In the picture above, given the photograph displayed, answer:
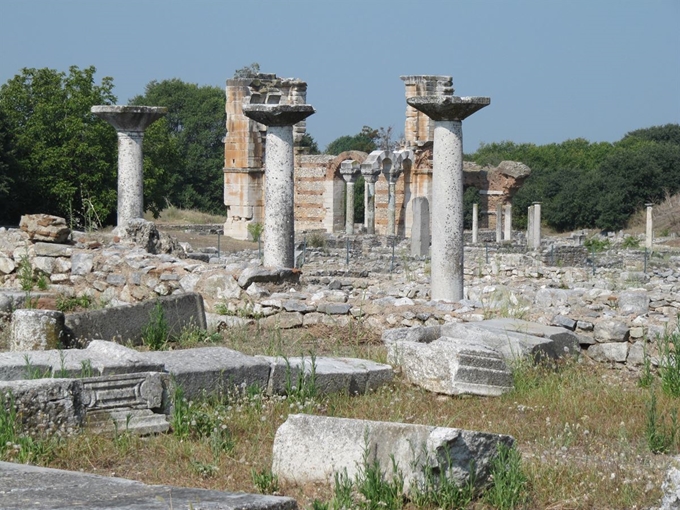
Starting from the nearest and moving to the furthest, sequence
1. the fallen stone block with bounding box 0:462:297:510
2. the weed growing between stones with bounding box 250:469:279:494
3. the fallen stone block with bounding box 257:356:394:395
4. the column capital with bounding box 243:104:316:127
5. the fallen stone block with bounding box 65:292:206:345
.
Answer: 1. the fallen stone block with bounding box 0:462:297:510
2. the weed growing between stones with bounding box 250:469:279:494
3. the fallen stone block with bounding box 257:356:394:395
4. the fallen stone block with bounding box 65:292:206:345
5. the column capital with bounding box 243:104:316:127

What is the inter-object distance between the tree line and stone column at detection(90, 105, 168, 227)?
2.23 ft

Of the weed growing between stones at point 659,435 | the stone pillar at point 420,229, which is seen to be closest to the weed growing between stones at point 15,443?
the weed growing between stones at point 659,435

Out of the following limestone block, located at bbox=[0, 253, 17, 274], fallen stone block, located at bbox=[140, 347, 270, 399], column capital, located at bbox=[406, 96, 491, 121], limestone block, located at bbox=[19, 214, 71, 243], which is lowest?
fallen stone block, located at bbox=[140, 347, 270, 399]

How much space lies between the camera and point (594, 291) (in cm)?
1366

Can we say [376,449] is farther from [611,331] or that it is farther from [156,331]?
[611,331]

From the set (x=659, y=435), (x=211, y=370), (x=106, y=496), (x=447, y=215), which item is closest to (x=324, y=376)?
(x=211, y=370)

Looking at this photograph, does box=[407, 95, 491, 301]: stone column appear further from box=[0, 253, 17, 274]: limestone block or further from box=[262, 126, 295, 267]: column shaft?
box=[0, 253, 17, 274]: limestone block

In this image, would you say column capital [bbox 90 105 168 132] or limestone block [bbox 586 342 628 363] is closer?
limestone block [bbox 586 342 628 363]

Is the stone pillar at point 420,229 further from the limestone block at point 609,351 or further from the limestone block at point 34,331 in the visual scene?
the limestone block at point 34,331

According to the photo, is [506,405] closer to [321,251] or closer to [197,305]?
[197,305]

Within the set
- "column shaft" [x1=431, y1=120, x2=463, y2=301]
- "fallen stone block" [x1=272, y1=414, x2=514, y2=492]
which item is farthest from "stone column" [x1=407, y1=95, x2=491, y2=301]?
"fallen stone block" [x1=272, y1=414, x2=514, y2=492]

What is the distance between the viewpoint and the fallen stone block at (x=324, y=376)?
314 inches

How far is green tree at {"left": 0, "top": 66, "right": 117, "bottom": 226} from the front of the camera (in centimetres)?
3575

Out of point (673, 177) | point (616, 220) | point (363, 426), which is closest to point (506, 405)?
point (363, 426)
